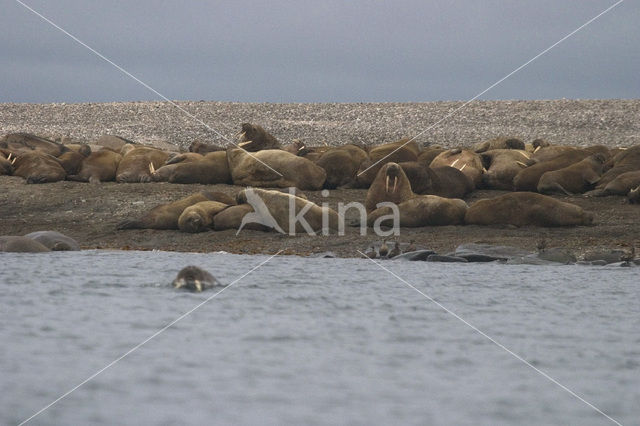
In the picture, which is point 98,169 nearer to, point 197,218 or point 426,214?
point 197,218

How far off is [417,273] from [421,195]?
16.4 ft

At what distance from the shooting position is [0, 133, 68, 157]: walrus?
2180cm

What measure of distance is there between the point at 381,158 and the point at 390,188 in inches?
132

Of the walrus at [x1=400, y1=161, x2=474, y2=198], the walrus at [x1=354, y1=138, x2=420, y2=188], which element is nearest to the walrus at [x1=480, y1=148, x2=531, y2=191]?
the walrus at [x1=400, y1=161, x2=474, y2=198]

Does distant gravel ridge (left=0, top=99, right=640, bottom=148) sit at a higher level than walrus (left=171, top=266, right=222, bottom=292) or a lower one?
higher

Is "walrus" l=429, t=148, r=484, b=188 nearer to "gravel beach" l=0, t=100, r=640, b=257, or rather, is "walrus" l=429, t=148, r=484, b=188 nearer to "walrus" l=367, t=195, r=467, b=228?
"gravel beach" l=0, t=100, r=640, b=257

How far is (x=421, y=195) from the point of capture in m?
15.7

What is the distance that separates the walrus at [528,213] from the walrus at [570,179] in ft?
8.30

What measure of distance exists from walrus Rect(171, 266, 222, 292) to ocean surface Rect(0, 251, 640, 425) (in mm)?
248

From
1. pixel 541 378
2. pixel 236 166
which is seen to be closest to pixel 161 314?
pixel 541 378

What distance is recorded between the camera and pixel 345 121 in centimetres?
Answer: 3681

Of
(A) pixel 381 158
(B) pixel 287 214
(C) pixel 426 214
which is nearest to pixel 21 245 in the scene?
(B) pixel 287 214

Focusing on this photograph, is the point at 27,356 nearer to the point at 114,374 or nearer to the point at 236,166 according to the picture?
the point at 114,374

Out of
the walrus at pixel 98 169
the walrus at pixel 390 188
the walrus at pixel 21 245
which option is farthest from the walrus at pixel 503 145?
the walrus at pixel 21 245
